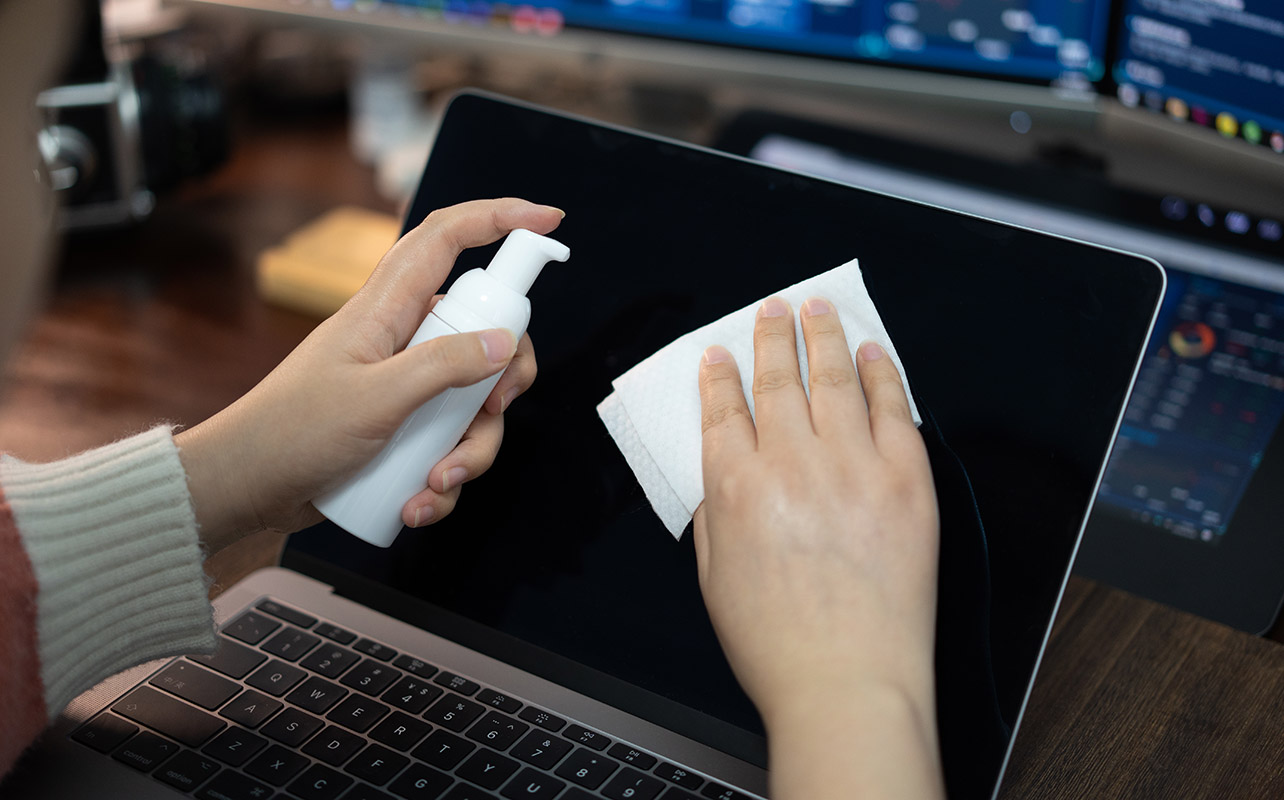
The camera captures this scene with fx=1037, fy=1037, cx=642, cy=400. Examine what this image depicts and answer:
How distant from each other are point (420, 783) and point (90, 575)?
0.15 meters

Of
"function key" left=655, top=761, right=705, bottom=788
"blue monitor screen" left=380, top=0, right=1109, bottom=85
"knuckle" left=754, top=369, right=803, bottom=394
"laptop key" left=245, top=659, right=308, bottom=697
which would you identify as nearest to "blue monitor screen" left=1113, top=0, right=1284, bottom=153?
"blue monitor screen" left=380, top=0, right=1109, bottom=85

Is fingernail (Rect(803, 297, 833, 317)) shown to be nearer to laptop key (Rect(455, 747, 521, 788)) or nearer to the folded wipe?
the folded wipe

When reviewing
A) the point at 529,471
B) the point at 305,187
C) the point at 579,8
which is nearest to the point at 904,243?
the point at 529,471

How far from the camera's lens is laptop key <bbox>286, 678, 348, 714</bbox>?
42 cm

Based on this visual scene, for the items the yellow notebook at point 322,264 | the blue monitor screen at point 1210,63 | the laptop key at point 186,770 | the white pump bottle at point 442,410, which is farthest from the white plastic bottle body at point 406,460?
the blue monitor screen at point 1210,63

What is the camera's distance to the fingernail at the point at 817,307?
43 cm

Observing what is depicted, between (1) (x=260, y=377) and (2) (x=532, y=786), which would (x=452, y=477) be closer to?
(2) (x=532, y=786)

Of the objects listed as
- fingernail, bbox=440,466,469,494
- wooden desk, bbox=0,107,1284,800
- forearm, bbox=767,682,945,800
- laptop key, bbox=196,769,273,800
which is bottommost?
wooden desk, bbox=0,107,1284,800

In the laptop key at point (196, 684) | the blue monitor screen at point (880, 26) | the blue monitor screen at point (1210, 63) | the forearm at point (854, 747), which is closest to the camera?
the forearm at point (854, 747)

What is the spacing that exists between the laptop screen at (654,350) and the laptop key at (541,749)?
0.03m

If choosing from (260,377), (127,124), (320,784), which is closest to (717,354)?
(320,784)

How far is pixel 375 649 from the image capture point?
46 centimetres

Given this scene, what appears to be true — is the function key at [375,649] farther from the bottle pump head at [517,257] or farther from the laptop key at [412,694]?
the bottle pump head at [517,257]

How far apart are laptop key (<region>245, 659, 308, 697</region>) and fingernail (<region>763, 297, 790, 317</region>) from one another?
0.25 meters
